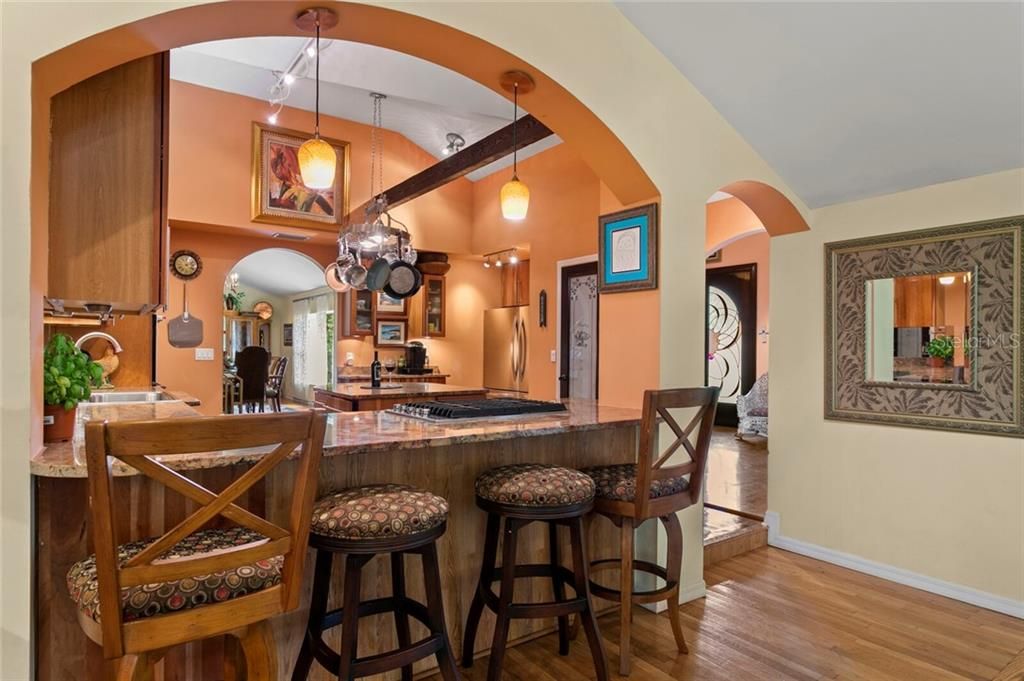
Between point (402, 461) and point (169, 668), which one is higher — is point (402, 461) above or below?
above

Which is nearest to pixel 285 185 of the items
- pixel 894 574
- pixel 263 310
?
pixel 894 574

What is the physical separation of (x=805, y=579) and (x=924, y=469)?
86 centimetres

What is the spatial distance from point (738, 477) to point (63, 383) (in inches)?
192

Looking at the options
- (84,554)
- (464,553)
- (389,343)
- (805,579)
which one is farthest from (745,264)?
(84,554)

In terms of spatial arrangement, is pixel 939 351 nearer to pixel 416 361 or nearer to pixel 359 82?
pixel 359 82

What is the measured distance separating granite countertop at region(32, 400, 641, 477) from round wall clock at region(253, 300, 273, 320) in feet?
35.0

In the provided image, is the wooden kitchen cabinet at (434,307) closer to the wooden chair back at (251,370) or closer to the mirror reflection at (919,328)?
the wooden chair back at (251,370)

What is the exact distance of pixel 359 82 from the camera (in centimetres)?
471

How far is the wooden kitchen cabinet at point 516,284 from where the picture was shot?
21.7 feet

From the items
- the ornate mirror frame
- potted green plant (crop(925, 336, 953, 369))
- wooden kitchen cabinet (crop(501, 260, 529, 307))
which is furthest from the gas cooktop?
wooden kitchen cabinet (crop(501, 260, 529, 307))

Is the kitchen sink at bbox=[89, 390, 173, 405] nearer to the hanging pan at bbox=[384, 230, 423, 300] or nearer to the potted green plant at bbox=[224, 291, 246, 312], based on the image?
the hanging pan at bbox=[384, 230, 423, 300]

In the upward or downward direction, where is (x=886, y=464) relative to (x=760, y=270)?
downward

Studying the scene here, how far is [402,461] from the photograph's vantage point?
2145mm

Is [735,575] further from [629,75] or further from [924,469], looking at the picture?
[629,75]
